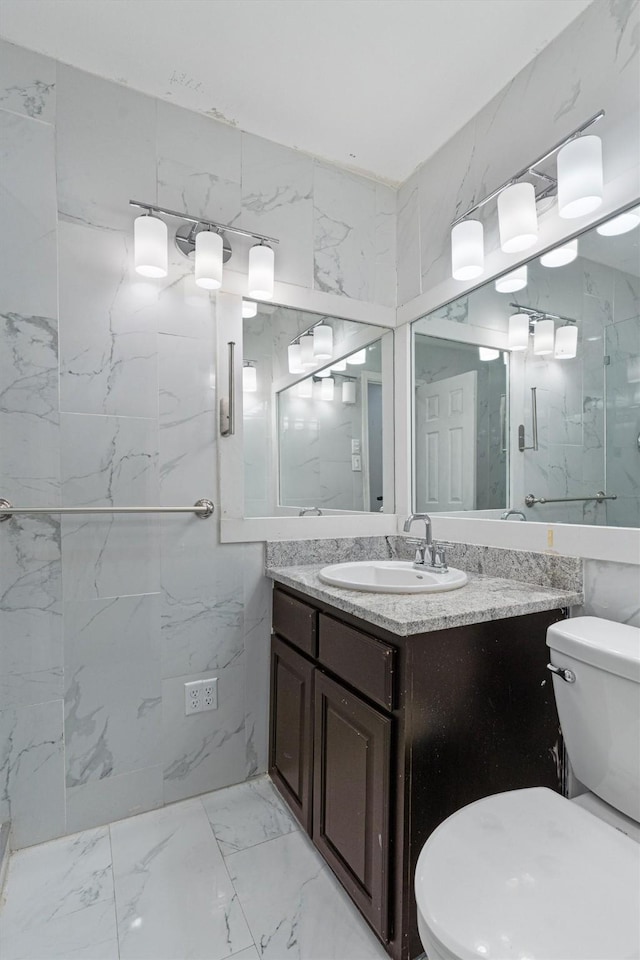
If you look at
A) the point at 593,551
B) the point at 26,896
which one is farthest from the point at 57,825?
the point at 593,551

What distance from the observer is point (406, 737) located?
1.05m

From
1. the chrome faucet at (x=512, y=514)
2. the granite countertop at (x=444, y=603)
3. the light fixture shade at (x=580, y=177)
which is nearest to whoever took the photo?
the granite countertop at (x=444, y=603)

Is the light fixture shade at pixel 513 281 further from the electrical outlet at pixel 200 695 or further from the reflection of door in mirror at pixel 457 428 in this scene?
the electrical outlet at pixel 200 695

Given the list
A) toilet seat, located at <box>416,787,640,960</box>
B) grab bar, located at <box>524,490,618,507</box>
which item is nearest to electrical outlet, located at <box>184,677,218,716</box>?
toilet seat, located at <box>416,787,640,960</box>

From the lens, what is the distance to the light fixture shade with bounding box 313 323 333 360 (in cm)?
195

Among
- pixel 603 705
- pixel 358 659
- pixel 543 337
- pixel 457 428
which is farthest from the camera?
pixel 457 428

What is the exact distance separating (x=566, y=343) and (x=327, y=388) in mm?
912

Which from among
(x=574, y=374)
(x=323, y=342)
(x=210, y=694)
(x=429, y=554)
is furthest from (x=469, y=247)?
(x=210, y=694)

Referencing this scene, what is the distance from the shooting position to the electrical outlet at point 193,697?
5.42 feet

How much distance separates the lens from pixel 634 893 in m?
0.76

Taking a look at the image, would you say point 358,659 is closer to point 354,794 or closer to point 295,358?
point 354,794

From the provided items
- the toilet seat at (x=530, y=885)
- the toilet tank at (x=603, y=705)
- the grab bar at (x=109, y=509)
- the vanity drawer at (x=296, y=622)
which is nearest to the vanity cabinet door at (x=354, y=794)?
the vanity drawer at (x=296, y=622)

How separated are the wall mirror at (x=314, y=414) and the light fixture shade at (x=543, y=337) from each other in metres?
0.71

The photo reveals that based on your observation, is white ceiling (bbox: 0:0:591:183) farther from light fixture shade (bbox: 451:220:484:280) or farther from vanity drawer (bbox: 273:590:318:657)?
vanity drawer (bbox: 273:590:318:657)
